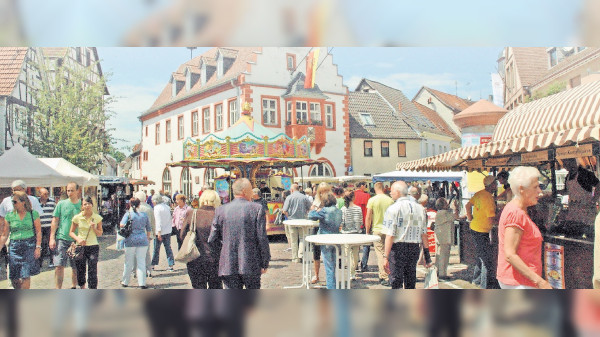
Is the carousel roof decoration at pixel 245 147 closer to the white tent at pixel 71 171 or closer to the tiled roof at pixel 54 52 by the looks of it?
the white tent at pixel 71 171

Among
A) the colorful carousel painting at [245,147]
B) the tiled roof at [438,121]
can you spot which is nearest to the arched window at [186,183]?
the colorful carousel painting at [245,147]

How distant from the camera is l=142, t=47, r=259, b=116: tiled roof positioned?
5.34m

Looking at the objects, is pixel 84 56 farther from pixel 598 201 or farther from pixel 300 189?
pixel 598 201

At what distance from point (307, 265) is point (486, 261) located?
1.92 meters

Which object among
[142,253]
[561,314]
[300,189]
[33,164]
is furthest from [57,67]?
[561,314]

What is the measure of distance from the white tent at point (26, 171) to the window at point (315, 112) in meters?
2.85

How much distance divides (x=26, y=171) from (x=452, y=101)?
179 inches

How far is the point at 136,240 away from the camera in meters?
5.36

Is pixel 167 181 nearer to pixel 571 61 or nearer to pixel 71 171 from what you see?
pixel 71 171

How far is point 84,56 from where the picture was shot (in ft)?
16.7

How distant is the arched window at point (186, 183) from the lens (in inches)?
260

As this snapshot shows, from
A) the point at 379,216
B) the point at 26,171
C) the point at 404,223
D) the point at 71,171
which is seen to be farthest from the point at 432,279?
the point at 26,171

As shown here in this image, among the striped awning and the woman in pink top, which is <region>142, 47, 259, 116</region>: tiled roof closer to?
the striped awning

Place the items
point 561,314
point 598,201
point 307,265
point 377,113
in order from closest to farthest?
point 561,314 < point 598,201 < point 307,265 < point 377,113
